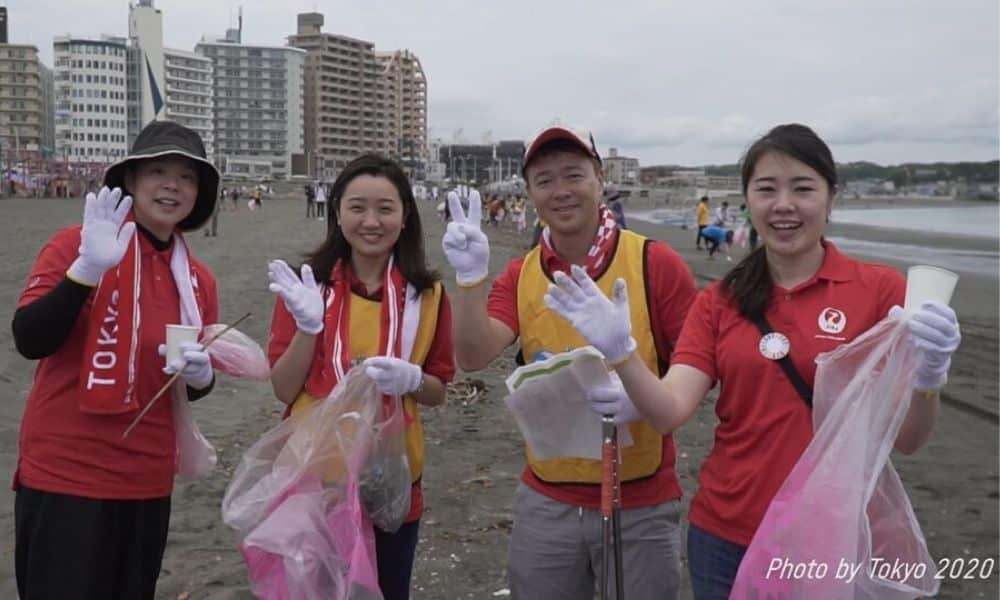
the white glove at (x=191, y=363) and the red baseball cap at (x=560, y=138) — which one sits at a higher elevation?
the red baseball cap at (x=560, y=138)

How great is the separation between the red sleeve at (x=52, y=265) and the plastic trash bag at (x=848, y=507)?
7.20 ft

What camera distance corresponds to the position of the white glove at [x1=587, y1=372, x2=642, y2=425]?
249cm

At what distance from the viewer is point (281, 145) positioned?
125625mm

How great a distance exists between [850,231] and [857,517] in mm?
43734

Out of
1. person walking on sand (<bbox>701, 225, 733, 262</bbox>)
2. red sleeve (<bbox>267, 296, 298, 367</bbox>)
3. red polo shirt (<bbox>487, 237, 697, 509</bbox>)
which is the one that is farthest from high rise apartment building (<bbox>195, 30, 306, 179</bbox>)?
red polo shirt (<bbox>487, 237, 697, 509</bbox>)

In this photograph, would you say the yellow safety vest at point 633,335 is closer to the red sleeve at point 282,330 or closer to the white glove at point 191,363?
the red sleeve at point 282,330

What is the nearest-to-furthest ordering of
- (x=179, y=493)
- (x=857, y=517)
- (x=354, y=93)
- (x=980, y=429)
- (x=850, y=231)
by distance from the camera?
(x=857, y=517)
(x=179, y=493)
(x=980, y=429)
(x=850, y=231)
(x=354, y=93)

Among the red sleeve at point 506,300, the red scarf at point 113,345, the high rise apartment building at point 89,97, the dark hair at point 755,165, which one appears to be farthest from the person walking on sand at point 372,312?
the high rise apartment building at point 89,97

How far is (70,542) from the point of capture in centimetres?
264

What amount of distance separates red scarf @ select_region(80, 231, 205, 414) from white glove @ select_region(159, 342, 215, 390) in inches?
4.2

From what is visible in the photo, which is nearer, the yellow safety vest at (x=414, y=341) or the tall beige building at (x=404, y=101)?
the yellow safety vest at (x=414, y=341)

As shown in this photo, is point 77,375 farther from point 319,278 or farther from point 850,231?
point 850,231

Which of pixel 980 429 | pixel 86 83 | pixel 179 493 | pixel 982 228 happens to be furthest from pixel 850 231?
pixel 86 83

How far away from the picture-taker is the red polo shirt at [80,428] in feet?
8.70
